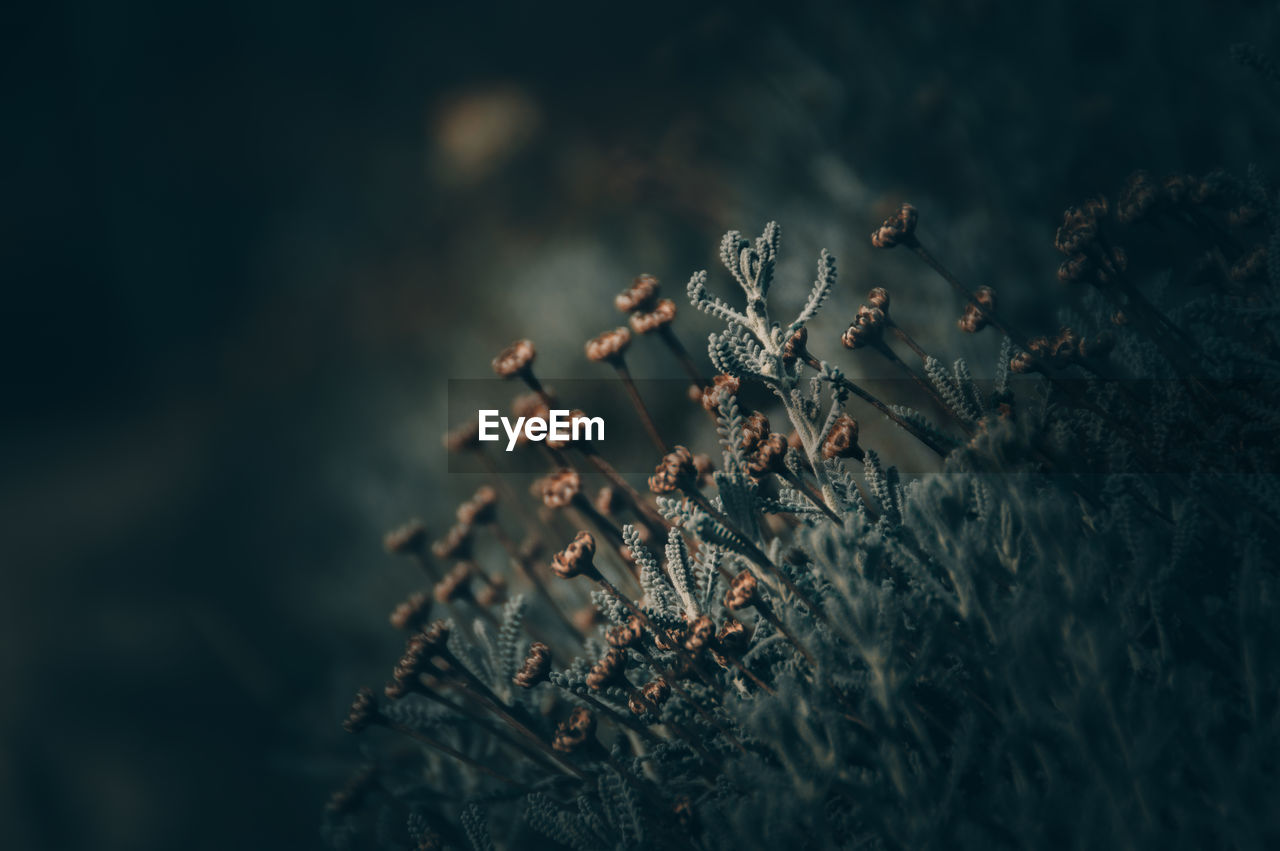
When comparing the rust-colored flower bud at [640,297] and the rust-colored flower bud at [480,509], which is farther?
the rust-colored flower bud at [480,509]

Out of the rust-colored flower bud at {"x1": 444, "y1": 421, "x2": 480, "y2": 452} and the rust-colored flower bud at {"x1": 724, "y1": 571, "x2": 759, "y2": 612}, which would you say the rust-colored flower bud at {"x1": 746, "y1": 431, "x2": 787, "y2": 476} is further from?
the rust-colored flower bud at {"x1": 444, "y1": 421, "x2": 480, "y2": 452}

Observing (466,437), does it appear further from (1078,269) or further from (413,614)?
(1078,269)

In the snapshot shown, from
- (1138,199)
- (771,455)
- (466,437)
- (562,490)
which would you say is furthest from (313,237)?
(1138,199)

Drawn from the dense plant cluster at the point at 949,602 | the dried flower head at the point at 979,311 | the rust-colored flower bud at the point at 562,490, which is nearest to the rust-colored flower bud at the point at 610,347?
the dense plant cluster at the point at 949,602

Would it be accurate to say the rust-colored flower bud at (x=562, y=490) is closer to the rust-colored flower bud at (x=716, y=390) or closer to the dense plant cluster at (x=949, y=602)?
the dense plant cluster at (x=949, y=602)

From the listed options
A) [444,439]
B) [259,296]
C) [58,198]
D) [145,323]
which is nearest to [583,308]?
[444,439]

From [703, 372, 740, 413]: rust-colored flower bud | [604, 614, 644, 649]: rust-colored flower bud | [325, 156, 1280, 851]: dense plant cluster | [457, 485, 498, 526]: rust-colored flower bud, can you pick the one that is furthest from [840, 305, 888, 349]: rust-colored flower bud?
[457, 485, 498, 526]: rust-colored flower bud
